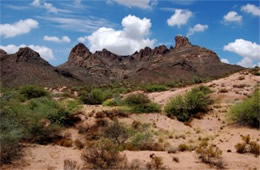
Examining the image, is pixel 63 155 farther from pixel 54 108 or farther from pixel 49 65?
pixel 49 65

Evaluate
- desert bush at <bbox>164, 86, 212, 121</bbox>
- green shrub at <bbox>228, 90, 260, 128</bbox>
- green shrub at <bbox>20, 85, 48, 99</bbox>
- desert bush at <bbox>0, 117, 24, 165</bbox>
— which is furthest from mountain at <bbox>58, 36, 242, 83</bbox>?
desert bush at <bbox>0, 117, 24, 165</bbox>

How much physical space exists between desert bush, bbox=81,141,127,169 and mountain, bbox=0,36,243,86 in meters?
59.3

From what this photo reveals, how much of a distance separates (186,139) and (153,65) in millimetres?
105203

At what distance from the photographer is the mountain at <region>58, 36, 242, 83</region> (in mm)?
94150

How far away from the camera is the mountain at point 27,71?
7431 cm

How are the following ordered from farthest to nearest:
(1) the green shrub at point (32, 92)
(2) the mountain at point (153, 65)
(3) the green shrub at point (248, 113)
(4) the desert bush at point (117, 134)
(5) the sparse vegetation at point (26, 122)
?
(2) the mountain at point (153, 65) < (1) the green shrub at point (32, 92) < (3) the green shrub at point (248, 113) < (4) the desert bush at point (117, 134) < (5) the sparse vegetation at point (26, 122)

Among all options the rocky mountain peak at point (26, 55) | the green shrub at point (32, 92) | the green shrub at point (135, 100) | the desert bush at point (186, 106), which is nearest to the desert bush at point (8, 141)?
the desert bush at point (186, 106)

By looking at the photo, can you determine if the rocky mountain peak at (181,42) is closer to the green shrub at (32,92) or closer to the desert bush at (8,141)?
the green shrub at (32,92)

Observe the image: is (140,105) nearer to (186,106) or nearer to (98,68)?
(186,106)

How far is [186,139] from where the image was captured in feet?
61.0

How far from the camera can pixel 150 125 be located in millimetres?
22422

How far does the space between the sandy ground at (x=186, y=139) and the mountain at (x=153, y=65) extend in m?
49.9

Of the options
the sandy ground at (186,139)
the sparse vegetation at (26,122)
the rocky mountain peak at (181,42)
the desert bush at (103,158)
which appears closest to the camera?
the desert bush at (103,158)

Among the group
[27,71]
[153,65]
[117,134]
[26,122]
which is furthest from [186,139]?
[153,65]
